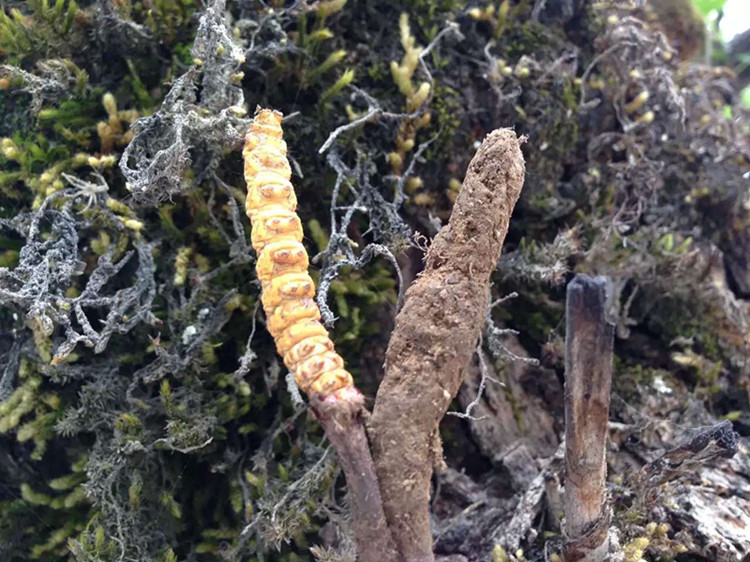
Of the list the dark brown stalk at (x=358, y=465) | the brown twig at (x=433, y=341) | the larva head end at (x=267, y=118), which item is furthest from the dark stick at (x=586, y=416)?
the larva head end at (x=267, y=118)

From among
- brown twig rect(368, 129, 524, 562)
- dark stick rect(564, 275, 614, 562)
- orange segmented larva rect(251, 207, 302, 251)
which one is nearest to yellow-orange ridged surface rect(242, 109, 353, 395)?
orange segmented larva rect(251, 207, 302, 251)

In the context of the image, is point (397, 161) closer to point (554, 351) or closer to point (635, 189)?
point (554, 351)

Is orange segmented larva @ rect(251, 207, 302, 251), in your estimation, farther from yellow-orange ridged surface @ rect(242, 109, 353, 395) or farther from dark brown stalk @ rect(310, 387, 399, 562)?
dark brown stalk @ rect(310, 387, 399, 562)

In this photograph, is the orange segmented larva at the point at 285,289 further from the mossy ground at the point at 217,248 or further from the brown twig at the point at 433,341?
the mossy ground at the point at 217,248

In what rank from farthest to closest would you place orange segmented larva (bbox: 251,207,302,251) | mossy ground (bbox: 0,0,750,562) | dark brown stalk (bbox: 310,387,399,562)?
mossy ground (bbox: 0,0,750,562) → orange segmented larva (bbox: 251,207,302,251) → dark brown stalk (bbox: 310,387,399,562)

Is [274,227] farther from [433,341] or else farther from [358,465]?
[358,465]
